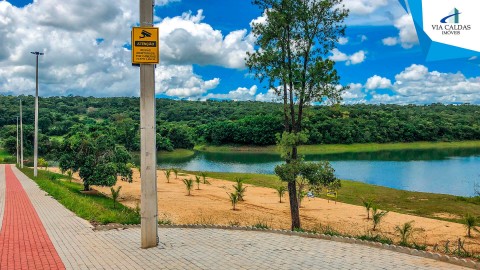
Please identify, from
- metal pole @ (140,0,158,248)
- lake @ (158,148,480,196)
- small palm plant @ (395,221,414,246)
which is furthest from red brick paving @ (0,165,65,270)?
lake @ (158,148,480,196)

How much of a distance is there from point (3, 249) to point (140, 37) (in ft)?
18.1

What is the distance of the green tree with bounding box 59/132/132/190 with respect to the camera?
88.0ft

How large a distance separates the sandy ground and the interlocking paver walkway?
705cm

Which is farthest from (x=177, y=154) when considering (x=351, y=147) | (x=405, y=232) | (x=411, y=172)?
(x=405, y=232)

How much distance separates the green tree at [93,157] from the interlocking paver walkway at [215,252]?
51.8ft

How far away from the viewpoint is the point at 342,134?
87875 millimetres

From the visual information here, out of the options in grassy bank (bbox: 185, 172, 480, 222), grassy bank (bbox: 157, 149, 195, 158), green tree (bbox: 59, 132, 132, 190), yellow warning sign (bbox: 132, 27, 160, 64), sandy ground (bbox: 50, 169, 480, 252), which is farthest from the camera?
grassy bank (bbox: 157, 149, 195, 158)

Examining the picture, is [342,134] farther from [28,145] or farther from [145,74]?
[145,74]

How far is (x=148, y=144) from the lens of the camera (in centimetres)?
890

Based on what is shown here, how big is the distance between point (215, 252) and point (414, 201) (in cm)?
2577

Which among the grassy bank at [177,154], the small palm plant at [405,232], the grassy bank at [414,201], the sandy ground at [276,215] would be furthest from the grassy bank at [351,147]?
the small palm plant at [405,232]

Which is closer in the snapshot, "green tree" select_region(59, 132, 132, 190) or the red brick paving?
the red brick paving

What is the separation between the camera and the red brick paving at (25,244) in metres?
7.65

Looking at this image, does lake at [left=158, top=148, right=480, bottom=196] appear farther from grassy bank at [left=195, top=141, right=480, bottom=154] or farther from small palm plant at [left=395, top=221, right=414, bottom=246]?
small palm plant at [left=395, top=221, right=414, bottom=246]
